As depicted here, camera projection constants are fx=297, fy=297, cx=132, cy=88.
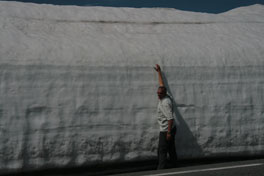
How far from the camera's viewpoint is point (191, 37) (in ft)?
19.2

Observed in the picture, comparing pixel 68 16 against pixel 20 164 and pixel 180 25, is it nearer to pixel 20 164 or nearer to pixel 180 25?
pixel 180 25

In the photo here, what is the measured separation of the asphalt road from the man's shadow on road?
0.27 m

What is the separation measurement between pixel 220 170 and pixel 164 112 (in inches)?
46.8

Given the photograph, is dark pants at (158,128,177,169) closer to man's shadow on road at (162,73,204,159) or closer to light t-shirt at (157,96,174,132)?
light t-shirt at (157,96,174,132)

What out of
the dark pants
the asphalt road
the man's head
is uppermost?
the man's head

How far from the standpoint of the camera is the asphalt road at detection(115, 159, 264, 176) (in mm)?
4199

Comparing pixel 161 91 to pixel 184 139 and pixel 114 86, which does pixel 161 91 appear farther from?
pixel 184 139

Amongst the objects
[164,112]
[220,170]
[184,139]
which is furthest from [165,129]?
[220,170]

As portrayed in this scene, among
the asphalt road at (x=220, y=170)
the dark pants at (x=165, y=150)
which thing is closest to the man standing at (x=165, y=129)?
the dark pants at (x=165, y=150)

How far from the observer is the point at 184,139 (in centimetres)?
501

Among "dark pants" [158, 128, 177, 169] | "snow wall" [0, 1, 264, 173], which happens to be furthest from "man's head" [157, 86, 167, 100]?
"dark pants" [158, 128, 177, 169]

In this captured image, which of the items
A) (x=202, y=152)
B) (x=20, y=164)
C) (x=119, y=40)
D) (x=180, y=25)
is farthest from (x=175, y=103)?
(x=20, y=164)

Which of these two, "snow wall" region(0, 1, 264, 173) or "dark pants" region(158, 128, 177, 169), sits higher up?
"snow wall" region(0, 1, 264, 173)

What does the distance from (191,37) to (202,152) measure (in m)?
2.23
